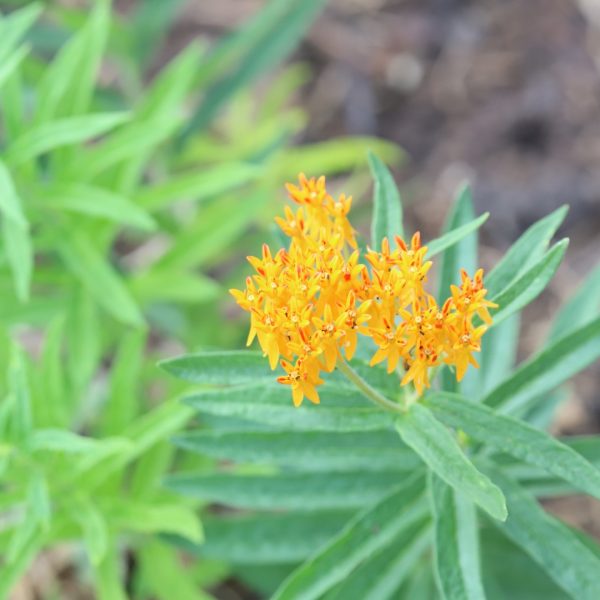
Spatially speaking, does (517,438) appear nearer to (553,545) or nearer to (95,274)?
(553,545)

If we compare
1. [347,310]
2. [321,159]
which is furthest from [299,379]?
[321,159]

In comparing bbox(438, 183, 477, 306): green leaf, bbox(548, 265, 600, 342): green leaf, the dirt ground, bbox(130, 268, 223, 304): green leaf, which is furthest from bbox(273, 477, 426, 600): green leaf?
the dirt ground

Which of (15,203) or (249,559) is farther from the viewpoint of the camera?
(249,559)

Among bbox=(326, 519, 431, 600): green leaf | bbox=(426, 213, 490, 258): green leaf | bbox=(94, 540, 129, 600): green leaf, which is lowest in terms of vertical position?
bbox=(94, 540, 129, 600): green leaf

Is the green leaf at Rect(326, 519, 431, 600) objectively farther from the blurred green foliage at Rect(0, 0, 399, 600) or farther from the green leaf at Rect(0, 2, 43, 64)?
the green leaf at Rect(0, 2, 43, 64)

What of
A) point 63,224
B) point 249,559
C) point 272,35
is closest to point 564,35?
point 272,35

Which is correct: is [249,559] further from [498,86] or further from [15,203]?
[498,86]
